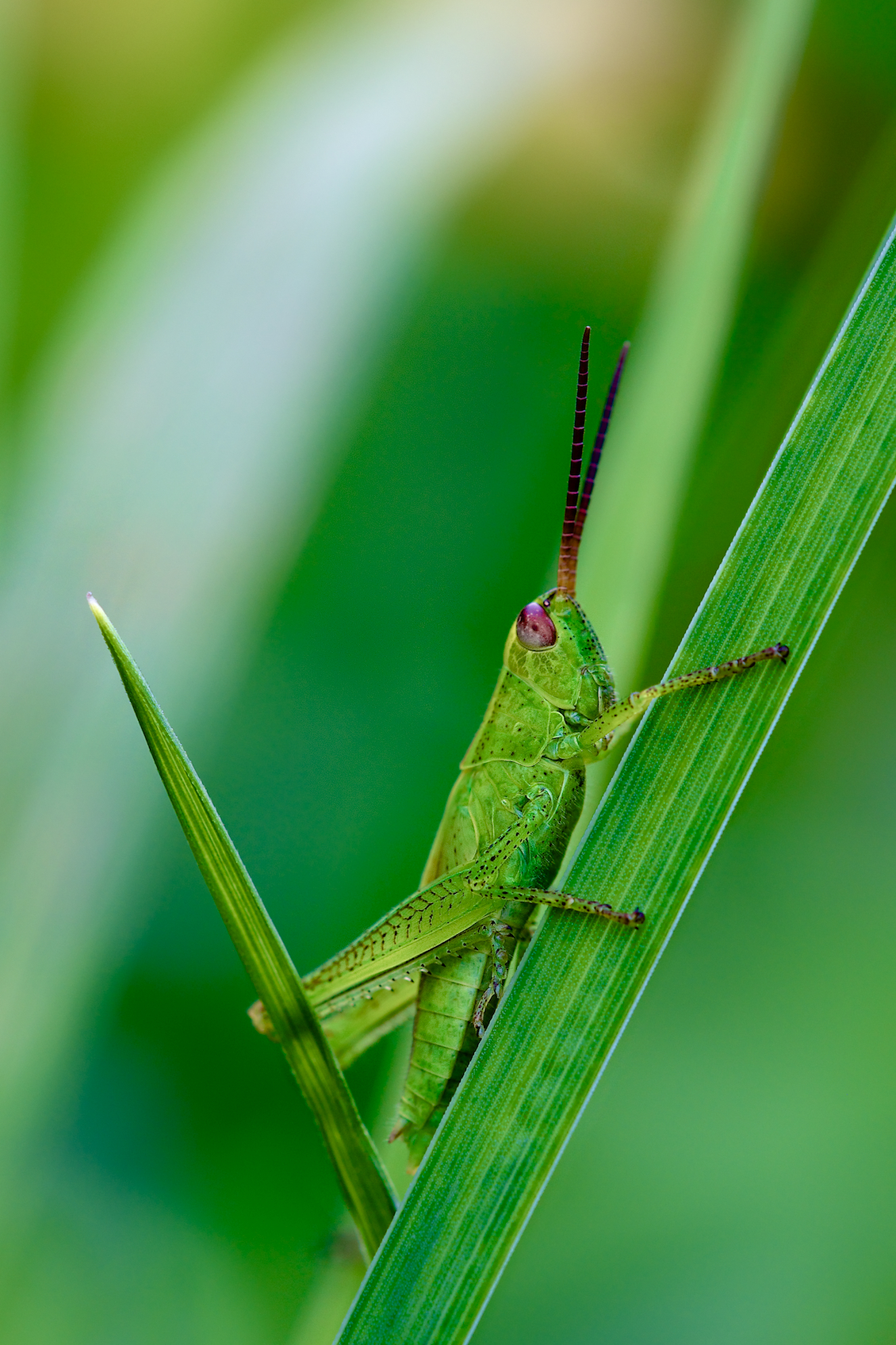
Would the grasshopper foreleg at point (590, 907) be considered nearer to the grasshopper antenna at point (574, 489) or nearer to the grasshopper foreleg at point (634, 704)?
the grasshopper foreleg at point (634, 704)

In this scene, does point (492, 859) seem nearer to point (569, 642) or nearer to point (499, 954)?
point (499, 954)

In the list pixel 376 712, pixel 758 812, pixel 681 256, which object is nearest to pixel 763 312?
pixel 681 256

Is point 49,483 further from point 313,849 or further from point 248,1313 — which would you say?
point 248,1313

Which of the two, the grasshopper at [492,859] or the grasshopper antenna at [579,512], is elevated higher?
the grasshopper antenna at [579,512]

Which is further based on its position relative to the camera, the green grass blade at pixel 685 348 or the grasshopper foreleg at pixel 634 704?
the green grass blade at pixel 685 348

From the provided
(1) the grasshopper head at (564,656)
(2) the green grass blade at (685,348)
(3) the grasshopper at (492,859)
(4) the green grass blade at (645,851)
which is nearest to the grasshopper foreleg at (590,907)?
(4) the green grass blade at (645,851)

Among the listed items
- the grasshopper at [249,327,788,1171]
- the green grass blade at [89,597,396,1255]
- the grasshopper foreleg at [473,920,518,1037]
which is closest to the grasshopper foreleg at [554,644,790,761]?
the grasshopper at [249,327,788,1171]

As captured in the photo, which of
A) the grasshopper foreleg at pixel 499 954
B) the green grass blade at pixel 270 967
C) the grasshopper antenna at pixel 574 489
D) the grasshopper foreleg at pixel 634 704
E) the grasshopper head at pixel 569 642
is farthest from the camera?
the grasshopper head at pixel 569 642
